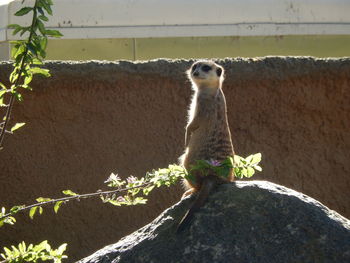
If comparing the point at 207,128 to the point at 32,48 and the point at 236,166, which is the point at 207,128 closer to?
the point at 236,166

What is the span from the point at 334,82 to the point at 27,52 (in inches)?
126

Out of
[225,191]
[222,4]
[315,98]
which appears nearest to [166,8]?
[222,4]

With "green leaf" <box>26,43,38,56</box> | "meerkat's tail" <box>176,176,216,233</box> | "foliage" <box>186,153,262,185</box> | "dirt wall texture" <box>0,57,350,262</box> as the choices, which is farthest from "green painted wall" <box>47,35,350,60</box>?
"green leaf" <box>26,43,38,56</box>

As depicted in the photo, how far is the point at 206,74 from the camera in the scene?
15.0ft

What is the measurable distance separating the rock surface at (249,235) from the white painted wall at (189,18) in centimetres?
480

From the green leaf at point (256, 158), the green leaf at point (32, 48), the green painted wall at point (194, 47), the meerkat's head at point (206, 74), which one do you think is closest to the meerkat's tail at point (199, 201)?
the green leaf at point (256, 158)

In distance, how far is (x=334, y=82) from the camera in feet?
18.0

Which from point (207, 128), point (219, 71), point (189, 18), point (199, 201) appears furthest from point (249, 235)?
point (189, 18)

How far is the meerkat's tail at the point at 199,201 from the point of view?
9.70 feet

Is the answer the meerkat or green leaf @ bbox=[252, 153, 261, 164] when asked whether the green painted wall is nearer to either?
the meerkat

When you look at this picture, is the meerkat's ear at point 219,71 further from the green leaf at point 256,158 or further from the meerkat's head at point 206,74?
the green leaf at point 256,158

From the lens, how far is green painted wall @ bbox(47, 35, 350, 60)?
26.4 ft

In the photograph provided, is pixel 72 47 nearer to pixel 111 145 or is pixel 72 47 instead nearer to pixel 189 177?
pixel 111 145

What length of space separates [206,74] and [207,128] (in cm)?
56
